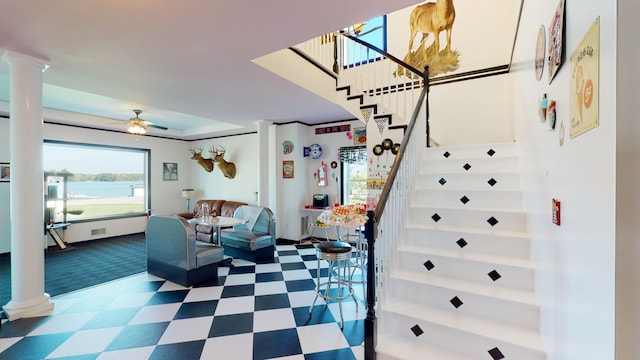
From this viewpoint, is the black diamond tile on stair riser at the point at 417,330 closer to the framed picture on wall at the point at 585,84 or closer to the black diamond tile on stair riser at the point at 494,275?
the black diamond tile on stair riser at the point at 494,275

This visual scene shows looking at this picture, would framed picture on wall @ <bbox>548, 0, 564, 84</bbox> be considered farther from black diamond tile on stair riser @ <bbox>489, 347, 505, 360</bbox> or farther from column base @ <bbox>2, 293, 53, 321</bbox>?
column base @ <bbox>2, 293, 53, 321</bbox>

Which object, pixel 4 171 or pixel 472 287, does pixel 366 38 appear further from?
pixel 4 171

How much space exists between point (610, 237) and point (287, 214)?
18.2ft

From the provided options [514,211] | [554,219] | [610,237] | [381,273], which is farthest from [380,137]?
[610,237]

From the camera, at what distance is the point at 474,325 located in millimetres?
1883

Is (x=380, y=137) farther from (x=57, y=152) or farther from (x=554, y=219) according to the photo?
(x=57, y=152)

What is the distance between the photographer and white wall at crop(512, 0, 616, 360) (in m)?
0.85

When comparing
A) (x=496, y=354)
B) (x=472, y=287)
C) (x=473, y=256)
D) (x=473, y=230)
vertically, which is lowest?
(x=496, y=354)

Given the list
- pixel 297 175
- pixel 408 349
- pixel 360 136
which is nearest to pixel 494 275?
pixel 408 349

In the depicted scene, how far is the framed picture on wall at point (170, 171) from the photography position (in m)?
7.86

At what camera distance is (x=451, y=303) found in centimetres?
207

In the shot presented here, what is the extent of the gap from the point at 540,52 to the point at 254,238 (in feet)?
13.7

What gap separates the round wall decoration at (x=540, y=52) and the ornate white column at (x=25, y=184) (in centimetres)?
446

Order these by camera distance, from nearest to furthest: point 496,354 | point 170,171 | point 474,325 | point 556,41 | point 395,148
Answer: point 556,41 → point 496,354 → point 474,325 → point 395,148 → point 170,171
